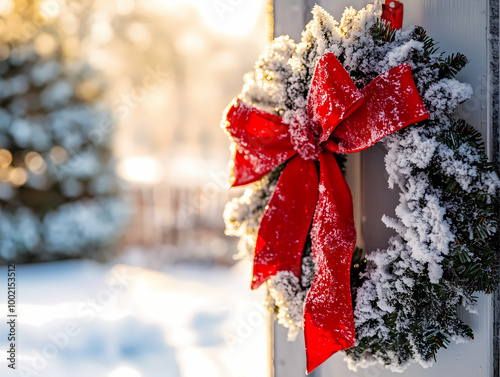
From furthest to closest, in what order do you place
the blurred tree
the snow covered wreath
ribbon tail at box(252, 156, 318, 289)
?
the blurred tree, ribbon tail at box(252, 156, 318, 289), the snow covered wreath

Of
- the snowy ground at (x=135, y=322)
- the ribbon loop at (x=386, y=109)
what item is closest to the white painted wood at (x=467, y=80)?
the ribbon loop at (x=386, y=109)

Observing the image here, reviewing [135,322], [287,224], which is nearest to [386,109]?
[287,224]

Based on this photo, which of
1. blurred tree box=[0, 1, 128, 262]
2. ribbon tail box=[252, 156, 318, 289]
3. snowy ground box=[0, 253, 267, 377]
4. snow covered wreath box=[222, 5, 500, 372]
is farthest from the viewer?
blurred tree box=[0, 1, 128, 262]

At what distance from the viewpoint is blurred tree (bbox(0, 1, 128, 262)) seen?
311 cm

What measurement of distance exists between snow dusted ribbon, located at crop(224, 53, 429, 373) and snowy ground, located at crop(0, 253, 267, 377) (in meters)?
0.94

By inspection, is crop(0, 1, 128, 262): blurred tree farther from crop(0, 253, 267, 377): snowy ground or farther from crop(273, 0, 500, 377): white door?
crop(273, 0, 500, 377): white door

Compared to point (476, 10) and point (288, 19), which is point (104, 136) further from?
point (476, 10)

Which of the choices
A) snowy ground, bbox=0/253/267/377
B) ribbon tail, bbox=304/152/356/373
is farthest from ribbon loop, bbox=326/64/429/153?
snowy ground, bbox=0/253/267/377

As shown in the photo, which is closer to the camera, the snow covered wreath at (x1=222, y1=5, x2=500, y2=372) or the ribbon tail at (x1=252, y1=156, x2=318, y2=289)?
the snow covered wreath at (x1=222, y1=5, x2=500, y2=372)

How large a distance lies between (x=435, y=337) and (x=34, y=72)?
3.24 metres

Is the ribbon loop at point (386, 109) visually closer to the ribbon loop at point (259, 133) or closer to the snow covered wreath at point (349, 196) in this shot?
the snow covered wreath at point (349, 196)

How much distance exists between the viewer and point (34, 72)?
315 cm

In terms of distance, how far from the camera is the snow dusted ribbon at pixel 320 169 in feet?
2.07

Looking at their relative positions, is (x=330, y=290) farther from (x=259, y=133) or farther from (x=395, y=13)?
(x=395, y=13)
